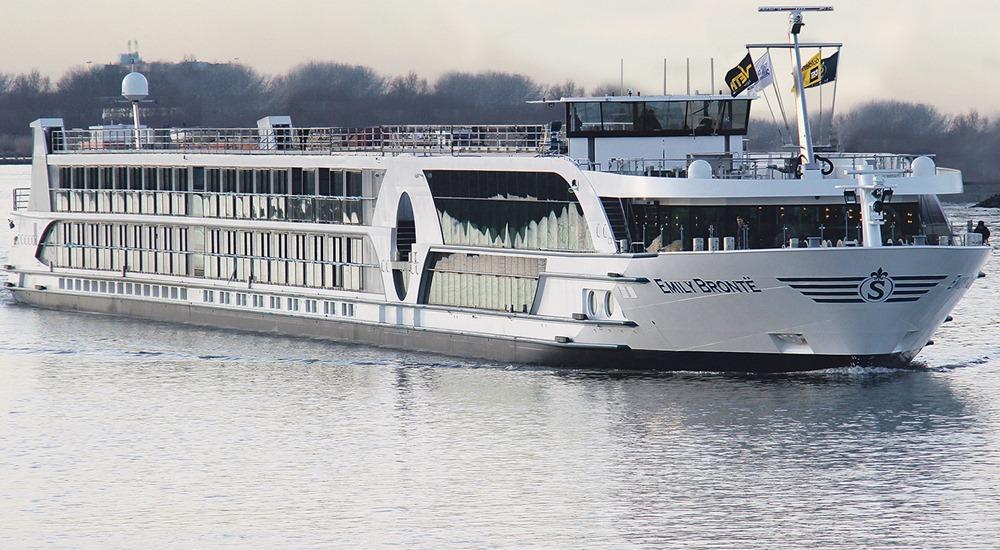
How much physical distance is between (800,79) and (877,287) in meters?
7.49

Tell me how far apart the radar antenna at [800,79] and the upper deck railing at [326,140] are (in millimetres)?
7692

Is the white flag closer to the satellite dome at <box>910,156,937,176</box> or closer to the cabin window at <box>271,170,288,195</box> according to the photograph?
the satellite dome at <box>910,156,937,176</box>

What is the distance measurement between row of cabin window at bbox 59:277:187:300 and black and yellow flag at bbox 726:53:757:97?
2527cm

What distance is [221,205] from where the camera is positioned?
66.1 metres

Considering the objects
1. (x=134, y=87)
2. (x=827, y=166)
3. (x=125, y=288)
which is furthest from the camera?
(x=134, y=87)

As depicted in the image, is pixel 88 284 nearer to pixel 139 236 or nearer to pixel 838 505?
pixel 139 236

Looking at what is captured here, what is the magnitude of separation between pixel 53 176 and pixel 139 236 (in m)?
6.26

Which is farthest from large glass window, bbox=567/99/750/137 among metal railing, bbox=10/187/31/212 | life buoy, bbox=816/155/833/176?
metal railing, bbox=10/187/31/212

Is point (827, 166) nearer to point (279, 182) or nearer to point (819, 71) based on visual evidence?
point (819, 71)

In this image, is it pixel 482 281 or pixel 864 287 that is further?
pixel 482 281

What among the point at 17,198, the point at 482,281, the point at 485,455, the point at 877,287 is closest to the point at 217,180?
the point at 482,281

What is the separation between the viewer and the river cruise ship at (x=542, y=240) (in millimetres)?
47375

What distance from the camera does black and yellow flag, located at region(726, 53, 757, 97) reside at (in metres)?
51.3

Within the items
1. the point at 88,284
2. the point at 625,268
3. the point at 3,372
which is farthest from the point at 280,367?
the point at 88,284
